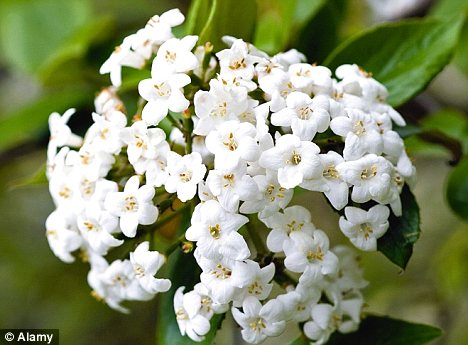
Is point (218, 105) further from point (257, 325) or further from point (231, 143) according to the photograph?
point (257, 325)

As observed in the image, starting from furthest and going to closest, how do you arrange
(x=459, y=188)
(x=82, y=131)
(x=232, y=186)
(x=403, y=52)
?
(x=82, y=131), (x=459, y=188), (x=403, y=52), (x=232, y=186)

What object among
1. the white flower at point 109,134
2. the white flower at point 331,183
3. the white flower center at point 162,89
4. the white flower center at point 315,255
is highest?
the white flower center at point 162,89

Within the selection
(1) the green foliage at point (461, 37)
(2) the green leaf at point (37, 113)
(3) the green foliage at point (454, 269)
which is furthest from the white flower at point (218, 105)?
(3) the green foliage at point (454, 269)

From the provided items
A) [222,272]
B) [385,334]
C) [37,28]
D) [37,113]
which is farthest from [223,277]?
[37,28]

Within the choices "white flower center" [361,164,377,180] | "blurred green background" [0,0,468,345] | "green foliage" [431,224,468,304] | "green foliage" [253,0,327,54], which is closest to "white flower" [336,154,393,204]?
"white flower center" [361,164,377,180]

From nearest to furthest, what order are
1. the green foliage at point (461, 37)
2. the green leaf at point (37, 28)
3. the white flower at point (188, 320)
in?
the white flower at point (188, 320) → the green foliage at point (461, 37) → the green leaf at point (37, 28)

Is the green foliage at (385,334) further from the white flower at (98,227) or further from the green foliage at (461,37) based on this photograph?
the green foliage at (461,37)

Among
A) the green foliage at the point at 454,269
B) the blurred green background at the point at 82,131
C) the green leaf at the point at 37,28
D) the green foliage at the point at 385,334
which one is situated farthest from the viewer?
the green foliage at the point at 454,269
